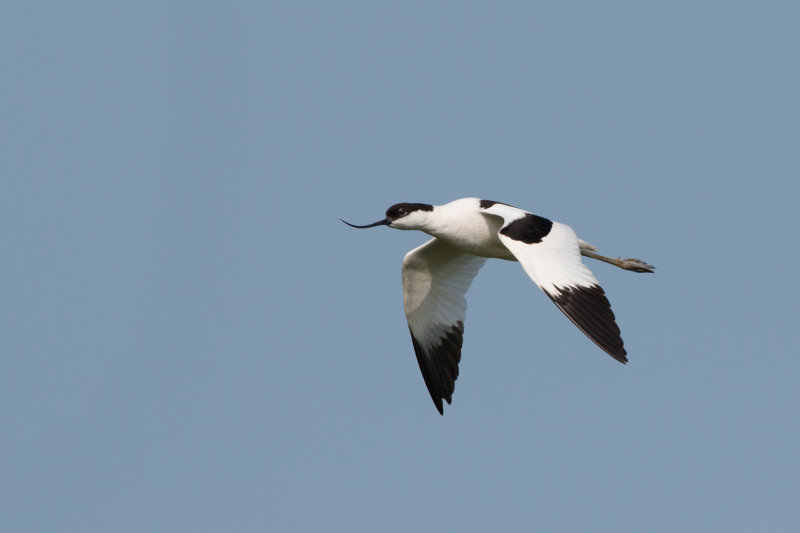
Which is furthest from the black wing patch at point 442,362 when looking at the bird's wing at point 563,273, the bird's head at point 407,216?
the bird's wing at point 563,273

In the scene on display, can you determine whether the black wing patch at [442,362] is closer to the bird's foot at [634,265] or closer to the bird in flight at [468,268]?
the bird in flight at [468,268]

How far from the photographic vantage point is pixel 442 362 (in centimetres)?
1644

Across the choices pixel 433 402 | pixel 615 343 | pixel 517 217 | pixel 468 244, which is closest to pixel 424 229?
pixel 468 244

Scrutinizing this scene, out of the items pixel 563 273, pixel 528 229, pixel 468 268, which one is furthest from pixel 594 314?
pixel 468 268

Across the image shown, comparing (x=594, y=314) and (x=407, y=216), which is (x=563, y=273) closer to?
(x=594, y=314)

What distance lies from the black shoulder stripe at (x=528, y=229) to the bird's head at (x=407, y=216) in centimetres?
162

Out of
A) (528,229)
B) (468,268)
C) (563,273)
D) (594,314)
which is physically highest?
(528,229)

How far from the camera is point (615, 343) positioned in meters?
11.2

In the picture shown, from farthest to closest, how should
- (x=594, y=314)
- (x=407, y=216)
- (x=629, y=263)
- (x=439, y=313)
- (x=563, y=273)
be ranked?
1. (x=439, y=313)
2. (x=629, y=263)
3. (x=407, y=216)
4. (x=563, y=273)
5. (x=594, y=314)

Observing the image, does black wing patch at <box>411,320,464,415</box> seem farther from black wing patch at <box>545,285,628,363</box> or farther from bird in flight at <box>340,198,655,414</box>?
black wing patch at <box>545,285,628,363</box>

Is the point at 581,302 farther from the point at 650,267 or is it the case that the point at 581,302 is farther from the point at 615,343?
the point at 650,267

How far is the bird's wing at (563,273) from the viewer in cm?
1137

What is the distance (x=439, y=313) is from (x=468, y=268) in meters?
0.82

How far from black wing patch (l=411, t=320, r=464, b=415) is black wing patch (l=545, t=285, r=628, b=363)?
15.8ft
